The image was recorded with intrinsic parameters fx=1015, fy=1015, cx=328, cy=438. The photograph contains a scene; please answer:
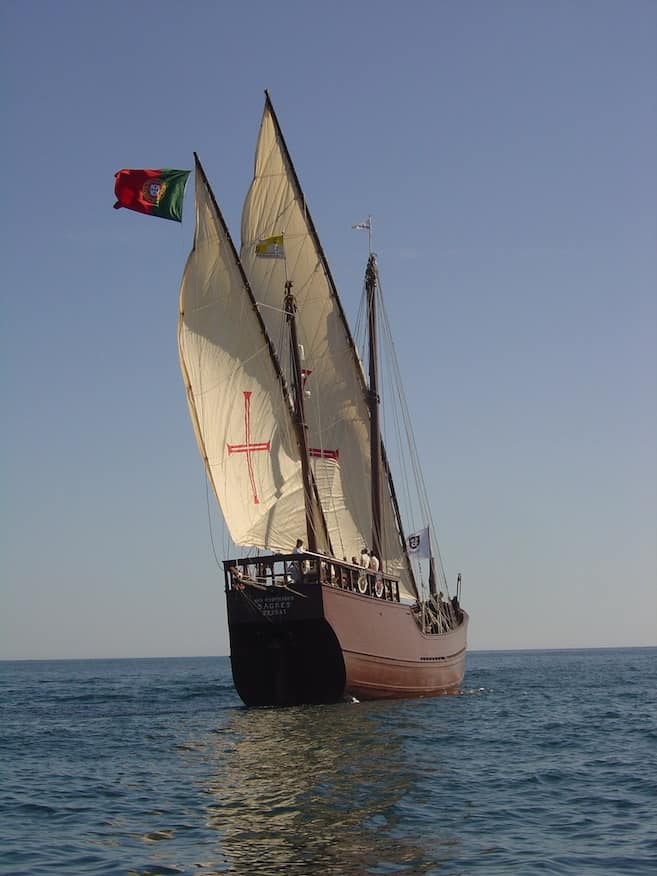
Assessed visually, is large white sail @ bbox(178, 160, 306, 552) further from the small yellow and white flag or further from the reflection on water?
the reflection on water

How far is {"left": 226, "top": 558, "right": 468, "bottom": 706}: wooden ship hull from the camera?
104 ft

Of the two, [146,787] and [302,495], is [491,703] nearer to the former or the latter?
[302,495]

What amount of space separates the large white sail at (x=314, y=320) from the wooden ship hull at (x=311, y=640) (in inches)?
293

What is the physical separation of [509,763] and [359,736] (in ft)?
14.1

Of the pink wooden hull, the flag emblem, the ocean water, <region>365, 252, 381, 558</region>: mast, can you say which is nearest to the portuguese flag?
the flag emblem

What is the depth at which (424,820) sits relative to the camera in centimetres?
1538

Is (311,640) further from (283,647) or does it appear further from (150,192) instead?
(150,192)

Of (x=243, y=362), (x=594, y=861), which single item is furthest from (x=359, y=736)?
(x=243, y=362)

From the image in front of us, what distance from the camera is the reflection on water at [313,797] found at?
1296 cm

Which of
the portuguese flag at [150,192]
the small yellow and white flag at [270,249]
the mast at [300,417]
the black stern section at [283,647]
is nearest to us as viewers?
the black stern section at [283,647]

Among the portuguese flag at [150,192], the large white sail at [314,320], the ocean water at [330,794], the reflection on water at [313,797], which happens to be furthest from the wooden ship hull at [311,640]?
the portuguese flag at [150,192]

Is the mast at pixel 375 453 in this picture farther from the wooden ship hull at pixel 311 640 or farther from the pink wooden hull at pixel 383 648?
the wooden ship hull at pixel 311 640

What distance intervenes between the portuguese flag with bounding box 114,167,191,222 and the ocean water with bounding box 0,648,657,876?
17.1m

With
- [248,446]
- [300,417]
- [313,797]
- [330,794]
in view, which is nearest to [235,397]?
[248,446]
